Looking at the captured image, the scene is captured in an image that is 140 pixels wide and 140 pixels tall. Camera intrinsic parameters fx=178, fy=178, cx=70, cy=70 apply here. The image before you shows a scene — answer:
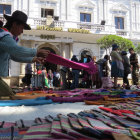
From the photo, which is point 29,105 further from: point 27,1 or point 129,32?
point 129,32

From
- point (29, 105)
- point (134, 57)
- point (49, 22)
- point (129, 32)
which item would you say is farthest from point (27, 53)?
point (129, 32)

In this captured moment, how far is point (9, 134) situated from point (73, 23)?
54.5 ft

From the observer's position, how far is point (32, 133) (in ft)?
3.90

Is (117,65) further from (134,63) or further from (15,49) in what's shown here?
(15,49)

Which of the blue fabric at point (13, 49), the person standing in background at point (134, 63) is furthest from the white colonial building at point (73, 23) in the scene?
the blue fabric at point (13, 49)

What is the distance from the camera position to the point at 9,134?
125 cm

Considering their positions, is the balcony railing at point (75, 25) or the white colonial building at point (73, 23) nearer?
the white colonial building at point (73, 23)

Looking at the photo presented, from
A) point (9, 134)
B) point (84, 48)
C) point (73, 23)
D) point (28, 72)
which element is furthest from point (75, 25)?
point (9, 134)

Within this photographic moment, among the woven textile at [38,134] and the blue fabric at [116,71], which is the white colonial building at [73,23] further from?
the woven textile at [38,134]

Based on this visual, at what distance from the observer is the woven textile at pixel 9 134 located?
46.8 inches

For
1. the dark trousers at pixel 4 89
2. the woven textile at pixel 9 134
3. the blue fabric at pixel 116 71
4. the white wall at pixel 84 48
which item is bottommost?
the woven textile at pixel 9 134

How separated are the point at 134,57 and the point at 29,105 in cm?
548

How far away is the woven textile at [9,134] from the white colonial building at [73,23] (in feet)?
47.0

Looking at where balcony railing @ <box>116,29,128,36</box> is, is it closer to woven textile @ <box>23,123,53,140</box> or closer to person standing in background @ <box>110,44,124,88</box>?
person standing in background @ <box>110,44,124,88</box>
